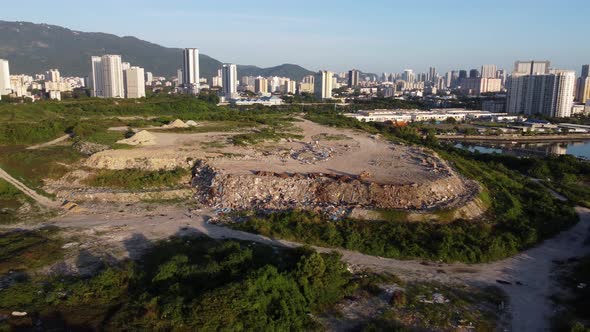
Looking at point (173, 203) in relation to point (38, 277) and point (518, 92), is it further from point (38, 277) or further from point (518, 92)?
point (518, 92)

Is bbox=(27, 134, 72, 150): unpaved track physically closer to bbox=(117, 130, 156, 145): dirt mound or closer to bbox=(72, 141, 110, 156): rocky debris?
bbox=(72, 141, 110, 156): rocky debris

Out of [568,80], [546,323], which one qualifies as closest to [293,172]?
[546,323]

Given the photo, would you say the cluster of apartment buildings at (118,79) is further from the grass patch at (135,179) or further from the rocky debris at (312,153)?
the grass patch at (135,179)

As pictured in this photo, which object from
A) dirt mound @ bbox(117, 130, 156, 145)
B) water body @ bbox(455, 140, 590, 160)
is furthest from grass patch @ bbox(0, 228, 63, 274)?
water body @ bbox(455, 140, 590, 160)

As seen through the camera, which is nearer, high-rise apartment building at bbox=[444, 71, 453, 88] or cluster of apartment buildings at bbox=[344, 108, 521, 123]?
cluster of apartment buildings at bbox=[344, 108, 521, 123]

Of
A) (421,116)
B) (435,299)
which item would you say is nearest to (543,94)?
(421,116)

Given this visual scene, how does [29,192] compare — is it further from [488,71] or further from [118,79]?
[488,71]
